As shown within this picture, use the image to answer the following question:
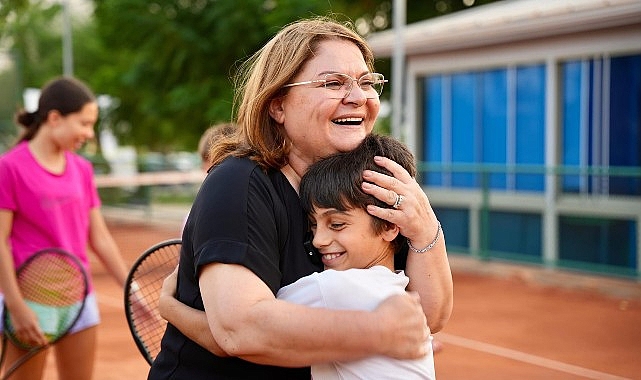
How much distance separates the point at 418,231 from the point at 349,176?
0.76ft

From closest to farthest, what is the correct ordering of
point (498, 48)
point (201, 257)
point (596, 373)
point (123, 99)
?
point (201, 257) → point (596, 373) → point (498, 48) → point (123, 99)

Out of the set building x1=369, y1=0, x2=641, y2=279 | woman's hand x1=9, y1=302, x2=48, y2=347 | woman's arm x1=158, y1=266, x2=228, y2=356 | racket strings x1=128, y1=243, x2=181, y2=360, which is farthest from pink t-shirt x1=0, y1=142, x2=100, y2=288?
building x1=369, y1=0, x2=641, y2=279

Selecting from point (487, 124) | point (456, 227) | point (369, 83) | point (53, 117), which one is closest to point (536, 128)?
point (487, 124)

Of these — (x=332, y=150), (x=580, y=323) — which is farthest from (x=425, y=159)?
(x=332, y=150)

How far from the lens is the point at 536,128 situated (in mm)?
13945

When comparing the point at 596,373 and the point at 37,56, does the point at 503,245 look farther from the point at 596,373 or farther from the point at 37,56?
the point at 37,56

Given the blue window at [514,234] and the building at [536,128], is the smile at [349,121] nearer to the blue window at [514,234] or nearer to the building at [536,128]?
the building at [536,128]

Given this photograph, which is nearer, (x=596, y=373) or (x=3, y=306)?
(x=3, y=306)

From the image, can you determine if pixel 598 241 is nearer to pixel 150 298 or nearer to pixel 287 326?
pixel 150 298

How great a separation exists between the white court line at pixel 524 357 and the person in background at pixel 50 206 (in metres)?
4.41

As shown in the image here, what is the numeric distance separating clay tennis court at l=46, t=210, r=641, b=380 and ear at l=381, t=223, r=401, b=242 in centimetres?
521

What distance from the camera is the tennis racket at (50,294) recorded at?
13.8 feet

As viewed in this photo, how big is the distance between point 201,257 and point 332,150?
1.75 ft

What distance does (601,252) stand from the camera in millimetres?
11836
